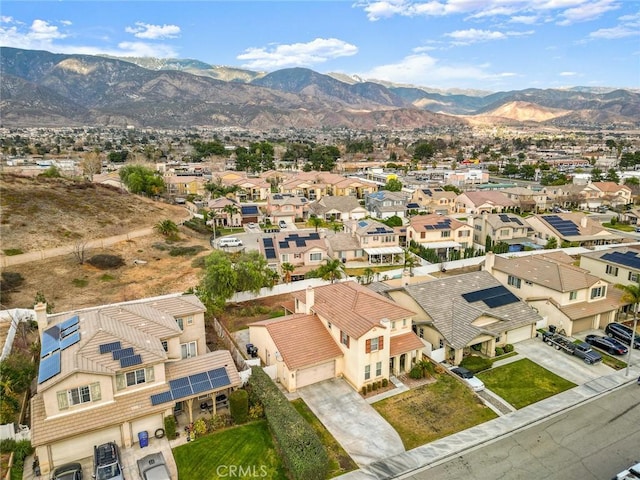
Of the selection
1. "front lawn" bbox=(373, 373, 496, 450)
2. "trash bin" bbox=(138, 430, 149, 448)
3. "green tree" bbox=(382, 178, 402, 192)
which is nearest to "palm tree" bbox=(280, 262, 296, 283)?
"front lawn" bbox=(373, 373, 496, 450)

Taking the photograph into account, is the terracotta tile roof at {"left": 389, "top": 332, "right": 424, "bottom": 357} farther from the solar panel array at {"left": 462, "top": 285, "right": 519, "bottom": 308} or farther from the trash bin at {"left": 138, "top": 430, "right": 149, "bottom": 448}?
the trash bin at {"left": 138, "top": 430, "right": 149, "bottom": 448}

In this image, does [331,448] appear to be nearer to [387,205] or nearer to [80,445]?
[80,445]

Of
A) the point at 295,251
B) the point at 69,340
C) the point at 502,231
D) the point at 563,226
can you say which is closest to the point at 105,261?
the point at 295,251

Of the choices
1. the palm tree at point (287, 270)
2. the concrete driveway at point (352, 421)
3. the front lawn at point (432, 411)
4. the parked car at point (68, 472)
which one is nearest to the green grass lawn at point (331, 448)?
the concrete driveway at point (352, 421)

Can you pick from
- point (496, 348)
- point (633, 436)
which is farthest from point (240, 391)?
point (633, 436)

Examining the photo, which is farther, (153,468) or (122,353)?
(122,353)

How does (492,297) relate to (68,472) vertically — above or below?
above

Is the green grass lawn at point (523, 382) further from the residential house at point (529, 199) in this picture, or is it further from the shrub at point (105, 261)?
the residential house at point (529, 199)
